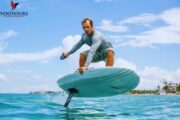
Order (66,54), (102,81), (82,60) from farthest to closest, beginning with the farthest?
(66,54) → (82,60) → (102,81)

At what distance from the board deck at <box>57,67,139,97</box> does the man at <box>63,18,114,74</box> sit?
355mm

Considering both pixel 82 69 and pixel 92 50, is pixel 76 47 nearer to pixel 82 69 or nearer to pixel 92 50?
pixel 82 69

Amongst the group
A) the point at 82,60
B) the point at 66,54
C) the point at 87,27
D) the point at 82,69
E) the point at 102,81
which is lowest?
the point at 102,81

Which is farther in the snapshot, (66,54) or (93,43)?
(66,54)

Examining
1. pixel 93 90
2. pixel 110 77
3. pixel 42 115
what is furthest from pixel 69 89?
pixel 42 115

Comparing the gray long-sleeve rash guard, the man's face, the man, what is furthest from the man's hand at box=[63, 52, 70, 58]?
the man's face

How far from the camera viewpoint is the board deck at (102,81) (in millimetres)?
12664

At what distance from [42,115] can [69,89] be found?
337 centimetres

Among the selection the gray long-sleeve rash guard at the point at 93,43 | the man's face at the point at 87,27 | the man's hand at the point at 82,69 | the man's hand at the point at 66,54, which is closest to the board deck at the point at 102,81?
the man's hand at the point at 82,69

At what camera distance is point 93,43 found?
12.6 metres

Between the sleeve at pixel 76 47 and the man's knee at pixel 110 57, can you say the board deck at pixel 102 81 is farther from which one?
the sleeve at pixel 76 47

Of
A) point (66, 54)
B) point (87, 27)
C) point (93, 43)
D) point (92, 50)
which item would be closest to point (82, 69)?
point (92, 50)

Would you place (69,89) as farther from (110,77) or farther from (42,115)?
(42,115)

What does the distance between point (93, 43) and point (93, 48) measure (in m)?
0.23
